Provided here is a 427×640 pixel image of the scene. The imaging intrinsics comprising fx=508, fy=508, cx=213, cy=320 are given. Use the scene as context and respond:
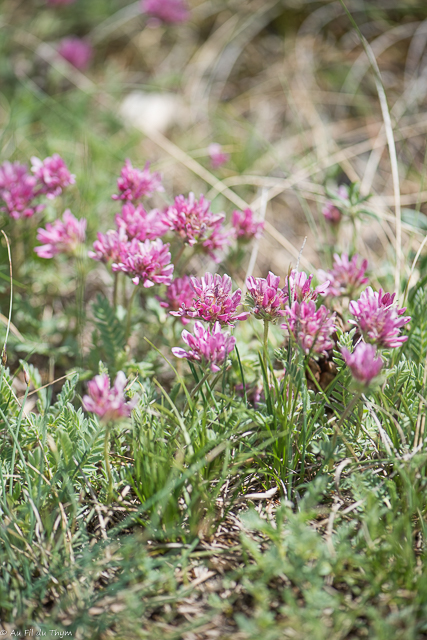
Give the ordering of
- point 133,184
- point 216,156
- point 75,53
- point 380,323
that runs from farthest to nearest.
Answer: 1. point 75,53
2. point 216,156
3. point 133,184
4. point 380,323

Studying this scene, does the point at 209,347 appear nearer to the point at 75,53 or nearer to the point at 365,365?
the point at 365,365

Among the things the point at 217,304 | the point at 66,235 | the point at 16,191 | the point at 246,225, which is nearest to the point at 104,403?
the point at 217,304

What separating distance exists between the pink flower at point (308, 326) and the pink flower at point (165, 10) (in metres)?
3.91

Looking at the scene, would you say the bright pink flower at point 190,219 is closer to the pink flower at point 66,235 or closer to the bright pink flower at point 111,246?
the bright pink flower at point 111,246

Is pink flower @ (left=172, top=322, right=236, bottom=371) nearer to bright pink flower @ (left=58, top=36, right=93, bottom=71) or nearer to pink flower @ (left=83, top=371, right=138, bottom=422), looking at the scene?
pink flower @ (left=83, top=371, right=138, bottom=422)

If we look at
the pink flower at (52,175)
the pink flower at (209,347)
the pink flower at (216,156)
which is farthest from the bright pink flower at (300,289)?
the pink flower at (216,156)

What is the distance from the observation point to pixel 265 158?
401 cm

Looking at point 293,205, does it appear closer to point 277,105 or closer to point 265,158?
point 265,158

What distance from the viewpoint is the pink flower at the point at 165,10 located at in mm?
4535

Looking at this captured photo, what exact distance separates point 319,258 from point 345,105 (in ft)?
6.01

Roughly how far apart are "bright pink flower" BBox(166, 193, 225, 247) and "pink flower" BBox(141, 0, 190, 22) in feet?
10.5

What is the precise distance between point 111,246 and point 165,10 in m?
3.39

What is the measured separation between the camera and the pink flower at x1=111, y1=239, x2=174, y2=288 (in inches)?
82.3

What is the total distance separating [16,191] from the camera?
2609 millimetres
